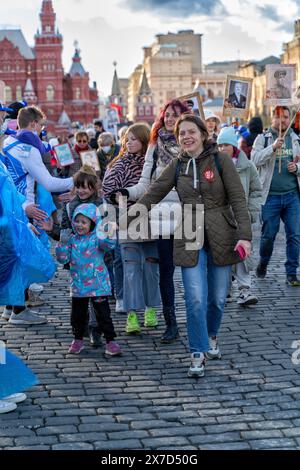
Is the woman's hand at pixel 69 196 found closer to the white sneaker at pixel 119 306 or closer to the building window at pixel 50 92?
the white sneaker at pixel 119 306

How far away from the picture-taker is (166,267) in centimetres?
714

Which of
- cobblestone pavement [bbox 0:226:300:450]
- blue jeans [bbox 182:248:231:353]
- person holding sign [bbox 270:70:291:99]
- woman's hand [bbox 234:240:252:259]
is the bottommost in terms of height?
cobblestone pavement [bbox 0:226:300:450]

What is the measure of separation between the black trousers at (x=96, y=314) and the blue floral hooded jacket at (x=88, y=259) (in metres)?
0.09

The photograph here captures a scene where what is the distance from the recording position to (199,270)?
6.10 m

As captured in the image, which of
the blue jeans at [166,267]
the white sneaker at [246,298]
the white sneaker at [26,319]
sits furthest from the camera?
the white sneaker at [246,298]

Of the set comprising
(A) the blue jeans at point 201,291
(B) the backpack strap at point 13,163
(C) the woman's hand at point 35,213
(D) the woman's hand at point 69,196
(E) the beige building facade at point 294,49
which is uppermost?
(E) the beige building facade at point 294,49

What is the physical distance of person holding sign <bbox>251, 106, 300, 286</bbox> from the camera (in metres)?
9.57

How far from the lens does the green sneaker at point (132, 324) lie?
293 inches

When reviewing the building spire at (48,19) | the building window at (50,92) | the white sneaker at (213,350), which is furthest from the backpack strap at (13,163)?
the building spire at (48,19)

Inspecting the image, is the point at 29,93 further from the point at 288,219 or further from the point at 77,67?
the point at 288,219

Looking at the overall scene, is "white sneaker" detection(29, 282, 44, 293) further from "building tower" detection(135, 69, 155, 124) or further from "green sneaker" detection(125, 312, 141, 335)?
"building tower" detection(135, 69, 155, 124)

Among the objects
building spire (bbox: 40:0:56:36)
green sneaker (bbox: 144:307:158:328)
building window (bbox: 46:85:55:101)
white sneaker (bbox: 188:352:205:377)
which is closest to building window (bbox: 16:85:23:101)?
building window (bbox: 46:85:55:101)
